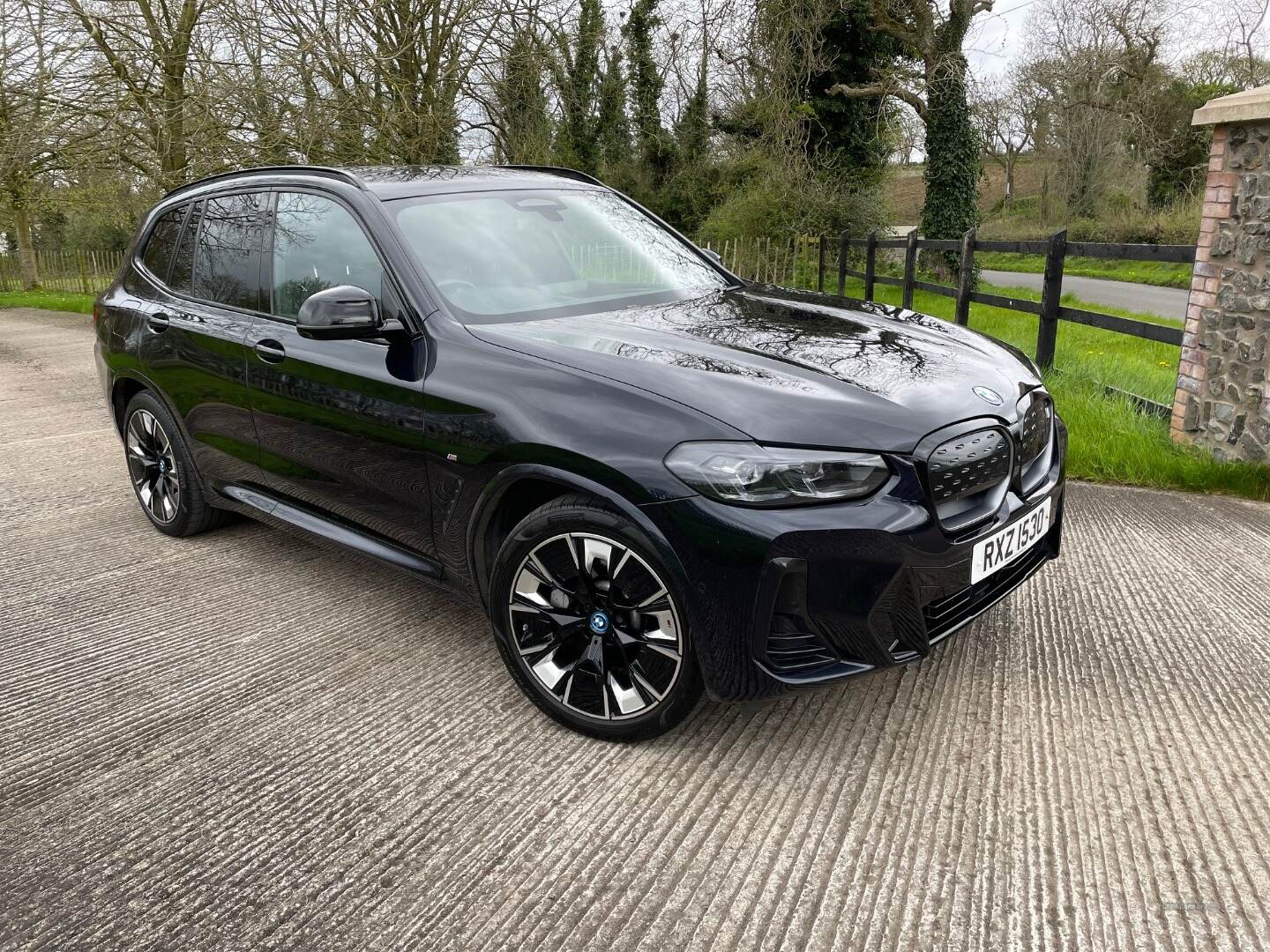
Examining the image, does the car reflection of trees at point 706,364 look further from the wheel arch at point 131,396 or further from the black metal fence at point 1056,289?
the black metal fence at point 1056,289

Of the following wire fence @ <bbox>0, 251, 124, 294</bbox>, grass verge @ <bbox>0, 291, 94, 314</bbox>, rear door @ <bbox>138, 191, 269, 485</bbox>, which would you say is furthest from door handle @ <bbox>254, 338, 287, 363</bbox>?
wire fence @ <bbox>0, 251, 124, 294</bbox>

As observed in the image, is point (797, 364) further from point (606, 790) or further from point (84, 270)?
point (84, 270)

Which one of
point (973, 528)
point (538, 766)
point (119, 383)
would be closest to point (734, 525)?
point (973, 528)

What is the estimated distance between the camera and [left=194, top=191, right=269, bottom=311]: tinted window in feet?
13.2

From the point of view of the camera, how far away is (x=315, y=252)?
3.71 metres

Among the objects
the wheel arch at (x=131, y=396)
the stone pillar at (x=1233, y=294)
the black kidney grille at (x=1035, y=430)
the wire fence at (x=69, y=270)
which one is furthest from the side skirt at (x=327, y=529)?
the wire fence at (x=69, y=270)

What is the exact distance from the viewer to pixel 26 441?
7039mm

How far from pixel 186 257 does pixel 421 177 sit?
1.42 metres

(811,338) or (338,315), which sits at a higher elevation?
(338,315)

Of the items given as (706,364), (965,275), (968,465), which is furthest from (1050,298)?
(706,364)

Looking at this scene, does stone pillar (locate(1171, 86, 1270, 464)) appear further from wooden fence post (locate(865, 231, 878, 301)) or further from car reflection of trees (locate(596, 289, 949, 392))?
wooden fence post (locate(865, 231, 878, 301))

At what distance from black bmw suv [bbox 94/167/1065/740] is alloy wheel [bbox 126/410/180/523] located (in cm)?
54

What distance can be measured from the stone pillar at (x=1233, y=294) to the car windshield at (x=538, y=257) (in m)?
3.12

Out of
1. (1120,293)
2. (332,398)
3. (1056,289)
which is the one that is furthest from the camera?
(1120,293)
